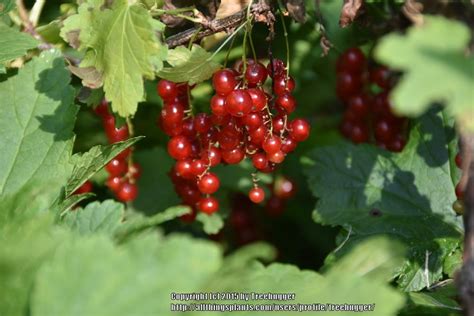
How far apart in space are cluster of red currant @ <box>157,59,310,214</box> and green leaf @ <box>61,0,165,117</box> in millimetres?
178

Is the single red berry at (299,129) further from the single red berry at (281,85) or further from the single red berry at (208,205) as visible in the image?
the single red berry at (208,205)

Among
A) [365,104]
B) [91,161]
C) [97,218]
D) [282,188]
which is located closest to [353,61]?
[365,104]

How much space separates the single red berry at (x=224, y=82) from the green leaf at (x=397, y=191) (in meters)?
0.50

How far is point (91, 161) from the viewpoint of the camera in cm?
174

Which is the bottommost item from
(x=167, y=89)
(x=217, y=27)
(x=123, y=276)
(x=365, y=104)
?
(x=365, y=104)

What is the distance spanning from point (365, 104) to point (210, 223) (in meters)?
0.63

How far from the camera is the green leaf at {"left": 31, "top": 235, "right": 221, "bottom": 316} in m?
1.02

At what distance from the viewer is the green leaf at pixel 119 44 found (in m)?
1.60

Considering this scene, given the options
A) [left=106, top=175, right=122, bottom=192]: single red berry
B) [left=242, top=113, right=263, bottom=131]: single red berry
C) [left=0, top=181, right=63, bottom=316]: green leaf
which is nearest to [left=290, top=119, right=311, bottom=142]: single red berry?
[left=242, top=113, right=263, bottom=131]: single red berry

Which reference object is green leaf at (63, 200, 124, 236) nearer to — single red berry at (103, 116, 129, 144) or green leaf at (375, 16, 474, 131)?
single red berry at (103, 116, 129, 144)

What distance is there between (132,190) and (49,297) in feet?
3.58

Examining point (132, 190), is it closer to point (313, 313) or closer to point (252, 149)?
point (252, 149)

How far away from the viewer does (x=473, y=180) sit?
3.58 feet

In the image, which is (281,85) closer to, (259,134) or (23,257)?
(259,134)
